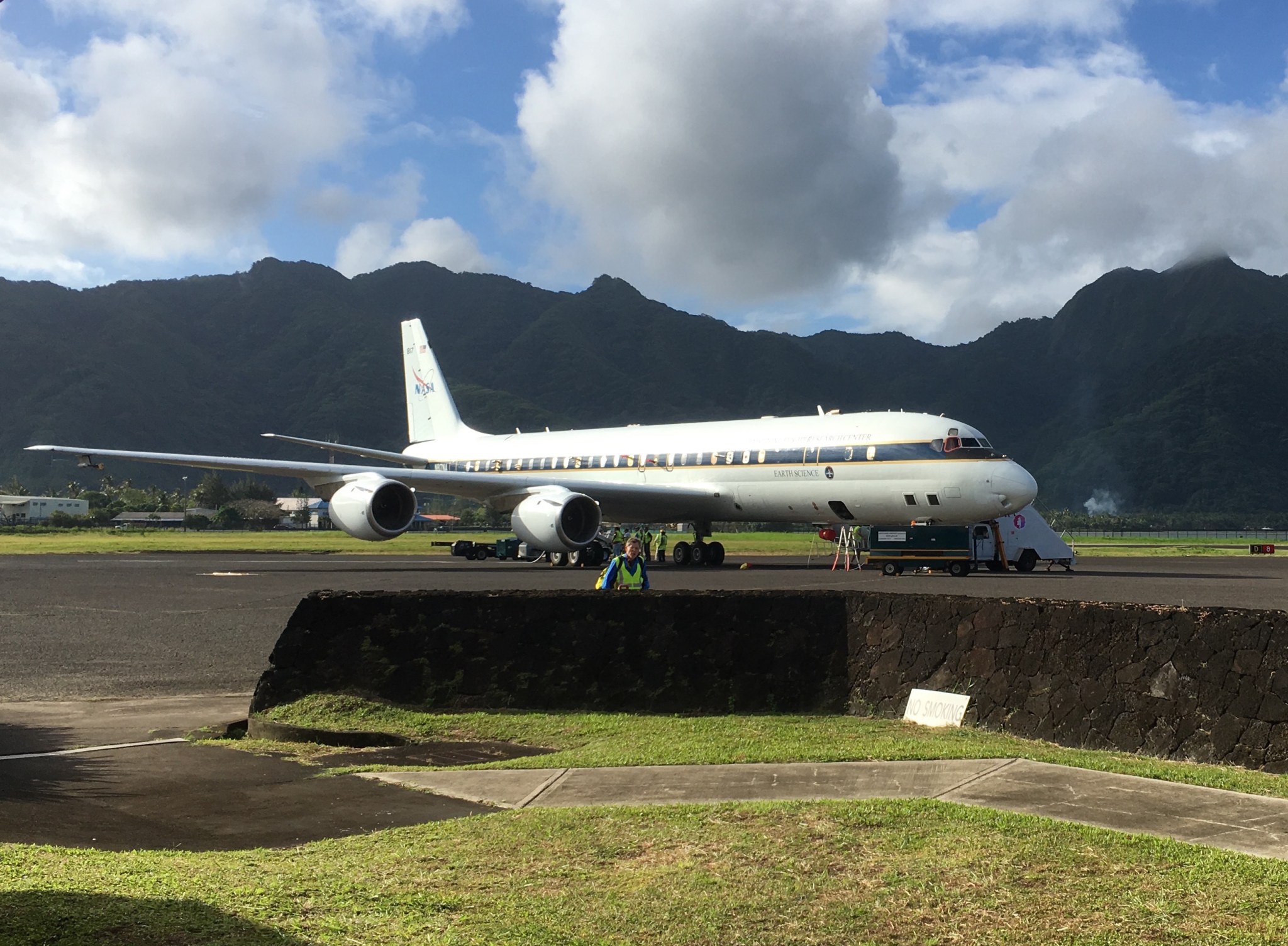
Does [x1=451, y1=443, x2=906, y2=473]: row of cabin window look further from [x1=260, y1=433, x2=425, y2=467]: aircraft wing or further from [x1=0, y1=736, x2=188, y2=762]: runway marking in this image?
[x1=0, y1=736, x2=188, y2=762]: runway marking

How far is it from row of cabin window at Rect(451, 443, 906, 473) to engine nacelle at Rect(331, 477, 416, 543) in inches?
319

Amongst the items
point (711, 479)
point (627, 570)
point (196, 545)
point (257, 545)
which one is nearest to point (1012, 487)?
point (711, 479)

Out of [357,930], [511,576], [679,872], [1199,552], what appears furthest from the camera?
[1199,552]

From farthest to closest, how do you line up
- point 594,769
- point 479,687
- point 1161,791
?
point 479,687, point 594,769, point 1161,791

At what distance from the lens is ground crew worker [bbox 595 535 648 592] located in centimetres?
1303

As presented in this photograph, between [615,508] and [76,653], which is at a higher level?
[615,508]

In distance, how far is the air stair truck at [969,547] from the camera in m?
31.7

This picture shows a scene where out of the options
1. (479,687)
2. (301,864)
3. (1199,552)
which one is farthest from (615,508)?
(1199,552)

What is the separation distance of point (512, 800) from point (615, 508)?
2881cm

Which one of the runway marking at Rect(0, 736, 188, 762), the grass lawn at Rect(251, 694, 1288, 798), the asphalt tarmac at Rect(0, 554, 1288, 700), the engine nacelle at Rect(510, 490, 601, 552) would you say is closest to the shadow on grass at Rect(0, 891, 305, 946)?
the grass lawn at Rect(251, 694, 1288, 798)

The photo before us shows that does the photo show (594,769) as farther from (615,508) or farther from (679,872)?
(615,508)

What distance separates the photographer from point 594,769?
789 cm

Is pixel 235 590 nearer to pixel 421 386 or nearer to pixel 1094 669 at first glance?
pixel 1094 669

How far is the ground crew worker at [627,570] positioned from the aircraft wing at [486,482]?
20138 millimetres
